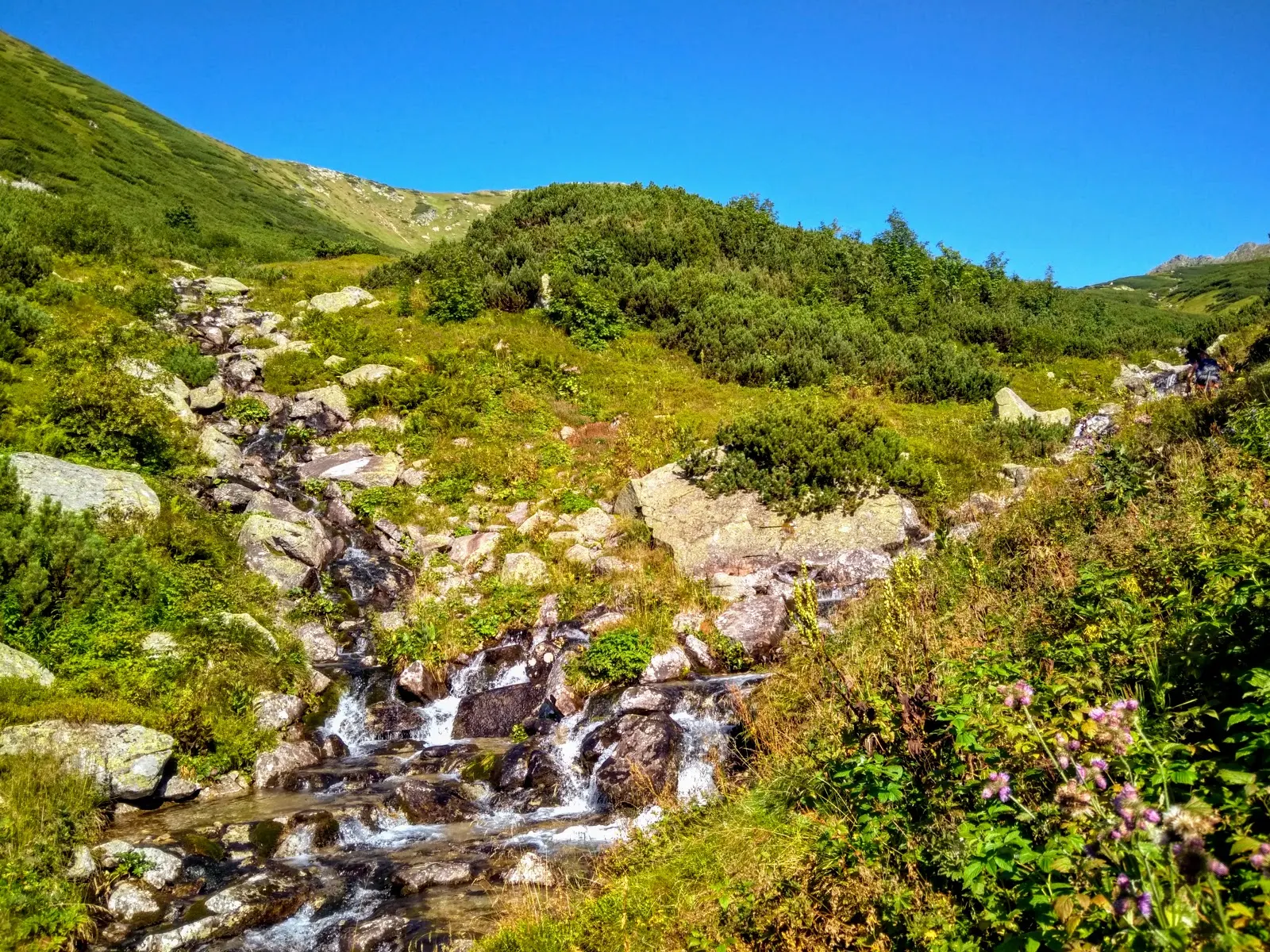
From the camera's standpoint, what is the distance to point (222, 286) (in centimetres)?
2741

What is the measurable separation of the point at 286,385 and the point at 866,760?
2061 centimetres

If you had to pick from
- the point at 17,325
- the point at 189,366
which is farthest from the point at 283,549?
the point at 17,325

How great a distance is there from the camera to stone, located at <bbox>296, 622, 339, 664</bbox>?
12.4 meters

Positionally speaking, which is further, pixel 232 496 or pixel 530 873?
pixel 232 496

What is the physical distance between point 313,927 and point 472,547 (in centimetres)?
895

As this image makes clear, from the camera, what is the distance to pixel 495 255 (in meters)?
29.4

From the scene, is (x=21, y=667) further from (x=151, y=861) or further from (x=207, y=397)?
(x=207, y=397)

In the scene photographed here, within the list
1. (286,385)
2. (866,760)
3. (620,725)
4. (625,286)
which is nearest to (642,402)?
(625,286)

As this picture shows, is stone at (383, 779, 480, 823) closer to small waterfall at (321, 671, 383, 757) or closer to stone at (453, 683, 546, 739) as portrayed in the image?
stone at (453, 683, 546, 739)

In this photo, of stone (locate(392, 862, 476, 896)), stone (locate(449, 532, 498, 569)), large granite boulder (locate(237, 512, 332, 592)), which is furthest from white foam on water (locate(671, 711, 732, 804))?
large granite boulder (locate(237, 512, 332, 592))

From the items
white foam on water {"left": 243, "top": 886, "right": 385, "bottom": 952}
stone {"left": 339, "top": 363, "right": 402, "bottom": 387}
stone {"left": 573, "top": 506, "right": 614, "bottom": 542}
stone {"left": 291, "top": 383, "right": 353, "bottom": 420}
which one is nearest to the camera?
white foam on water {"left": 243, "top": 886, "right": 385, "bottom": 952}

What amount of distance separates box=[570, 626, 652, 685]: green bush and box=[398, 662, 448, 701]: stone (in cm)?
235

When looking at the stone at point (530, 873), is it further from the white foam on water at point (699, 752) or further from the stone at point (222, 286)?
the stone at point (222, 286)

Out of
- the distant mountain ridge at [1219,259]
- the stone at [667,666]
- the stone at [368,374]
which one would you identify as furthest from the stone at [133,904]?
the distant mountain ridge at [1219,259]
